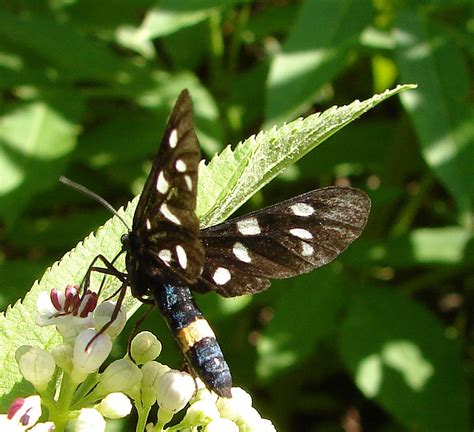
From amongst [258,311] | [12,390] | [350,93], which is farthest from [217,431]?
[350,93]

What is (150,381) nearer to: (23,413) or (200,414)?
(200,414)

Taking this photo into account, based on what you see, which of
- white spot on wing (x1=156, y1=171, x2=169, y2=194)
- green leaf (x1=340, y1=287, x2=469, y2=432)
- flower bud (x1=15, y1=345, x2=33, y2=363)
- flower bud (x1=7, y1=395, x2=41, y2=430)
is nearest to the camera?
flower bud (x1=7, y1=395, x2=41, y2=430)

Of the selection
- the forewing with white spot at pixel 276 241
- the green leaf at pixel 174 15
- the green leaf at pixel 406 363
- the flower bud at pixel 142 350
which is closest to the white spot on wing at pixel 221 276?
the forewing with white spot at pixel 276 241

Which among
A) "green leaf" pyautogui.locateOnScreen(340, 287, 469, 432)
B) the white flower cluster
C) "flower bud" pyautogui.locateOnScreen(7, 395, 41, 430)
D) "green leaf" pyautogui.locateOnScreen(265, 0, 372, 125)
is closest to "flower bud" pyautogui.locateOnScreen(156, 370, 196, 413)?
the white flower cluster

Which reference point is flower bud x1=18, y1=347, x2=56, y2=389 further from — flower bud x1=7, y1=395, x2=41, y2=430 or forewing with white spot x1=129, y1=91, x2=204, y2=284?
forewing with white spot x1=129, y1=91, x2=204, y2=284

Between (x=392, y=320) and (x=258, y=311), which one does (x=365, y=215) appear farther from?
(x=258, y=311)
